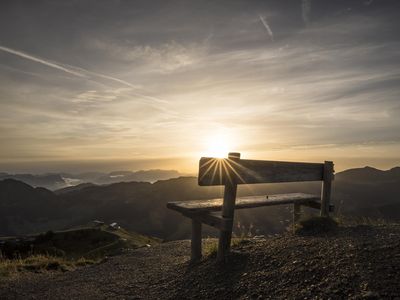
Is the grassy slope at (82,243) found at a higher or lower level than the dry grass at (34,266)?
lower

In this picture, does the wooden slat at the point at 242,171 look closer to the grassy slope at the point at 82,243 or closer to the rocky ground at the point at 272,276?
the rocky ground at the point at 272,276

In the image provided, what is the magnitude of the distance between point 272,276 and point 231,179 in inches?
89.9

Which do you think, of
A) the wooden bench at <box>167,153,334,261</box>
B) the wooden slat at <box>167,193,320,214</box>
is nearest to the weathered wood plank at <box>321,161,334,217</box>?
the wooden bench at <box>167,153,334,261</box>

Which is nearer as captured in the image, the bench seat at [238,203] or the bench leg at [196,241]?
the bench seat at [238,203]

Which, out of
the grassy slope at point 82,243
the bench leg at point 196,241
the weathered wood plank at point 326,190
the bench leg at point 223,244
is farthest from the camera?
the grassy slope at point 82,243

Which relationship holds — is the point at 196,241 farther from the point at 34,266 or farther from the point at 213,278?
the point at 34,266

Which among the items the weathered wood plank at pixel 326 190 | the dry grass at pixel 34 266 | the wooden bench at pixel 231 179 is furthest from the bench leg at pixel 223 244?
the dry grass at pixel 34 266

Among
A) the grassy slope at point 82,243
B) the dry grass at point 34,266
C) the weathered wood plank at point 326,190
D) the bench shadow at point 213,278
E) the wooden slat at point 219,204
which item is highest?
the weathered wood plank at point 326,190

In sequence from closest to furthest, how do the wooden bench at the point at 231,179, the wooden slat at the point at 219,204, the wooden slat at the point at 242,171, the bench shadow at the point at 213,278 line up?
the bench shadow at the point at 213,278, the wooden slat at the point at 242,171, the wooden bench at the point at 231,179, the wooden slat at the point at 219,204

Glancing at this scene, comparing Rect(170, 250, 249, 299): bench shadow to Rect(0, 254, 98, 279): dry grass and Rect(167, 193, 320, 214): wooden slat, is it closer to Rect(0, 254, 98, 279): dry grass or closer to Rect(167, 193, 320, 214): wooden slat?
Rect(167, 193, 320, 214): wooden slat

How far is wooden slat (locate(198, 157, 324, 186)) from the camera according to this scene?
727 cm

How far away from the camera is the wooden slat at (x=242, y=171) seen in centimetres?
727

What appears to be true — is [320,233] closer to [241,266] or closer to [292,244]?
[292,244]

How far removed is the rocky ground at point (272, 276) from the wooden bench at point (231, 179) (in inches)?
27.4
